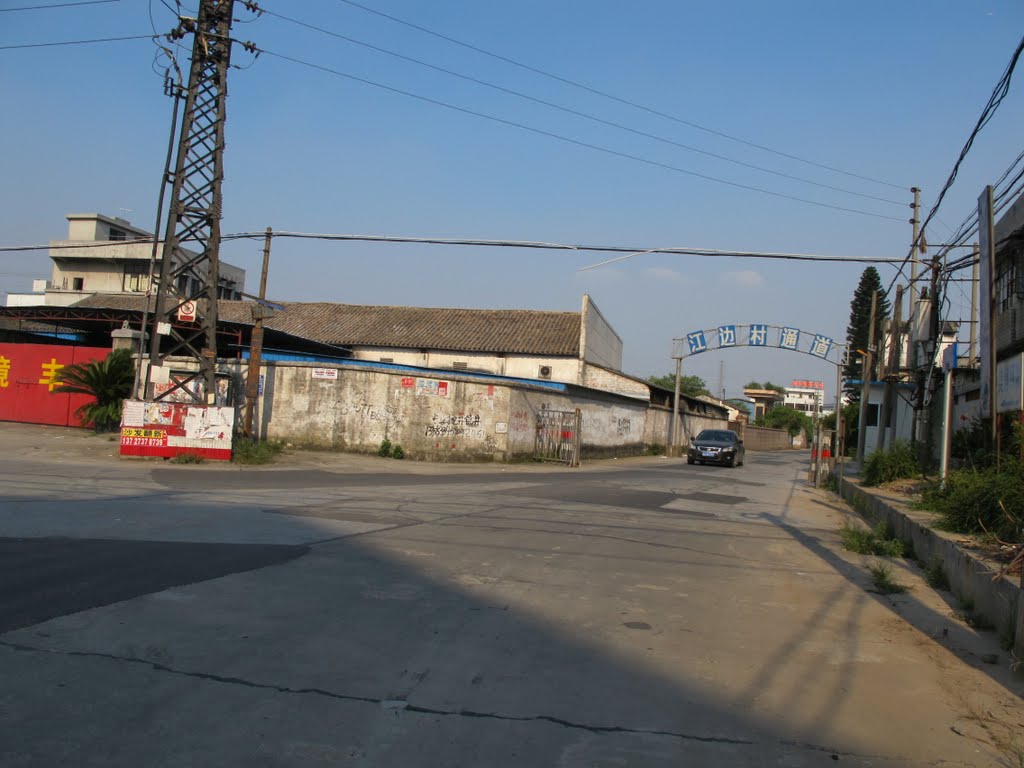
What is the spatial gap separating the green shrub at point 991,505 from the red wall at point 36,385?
25.0 metres

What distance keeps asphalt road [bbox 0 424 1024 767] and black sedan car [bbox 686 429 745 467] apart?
22.5m

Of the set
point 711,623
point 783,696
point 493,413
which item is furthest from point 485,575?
point 493,413

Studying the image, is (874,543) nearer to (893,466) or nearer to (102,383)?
(893,466)

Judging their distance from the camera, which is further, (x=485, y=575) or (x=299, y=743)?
(x=485, y=575)

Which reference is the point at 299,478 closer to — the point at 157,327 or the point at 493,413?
the point at 157,327

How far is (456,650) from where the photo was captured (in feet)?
17.7

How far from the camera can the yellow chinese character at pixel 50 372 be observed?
2702 cm

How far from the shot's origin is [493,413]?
26.2 meters

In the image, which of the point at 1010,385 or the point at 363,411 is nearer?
the point at 1010,385

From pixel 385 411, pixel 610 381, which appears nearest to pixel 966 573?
pixel 385 411

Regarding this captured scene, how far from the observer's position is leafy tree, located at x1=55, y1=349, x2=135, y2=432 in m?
24.9

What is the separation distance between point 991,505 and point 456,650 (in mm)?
6428

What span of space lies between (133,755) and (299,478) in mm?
14418

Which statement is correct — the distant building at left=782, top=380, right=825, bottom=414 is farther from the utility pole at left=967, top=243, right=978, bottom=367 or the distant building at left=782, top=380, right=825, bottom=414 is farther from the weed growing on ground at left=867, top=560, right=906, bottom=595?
the weed growing on ground at left=867, top=560, right=906, bottom=595
